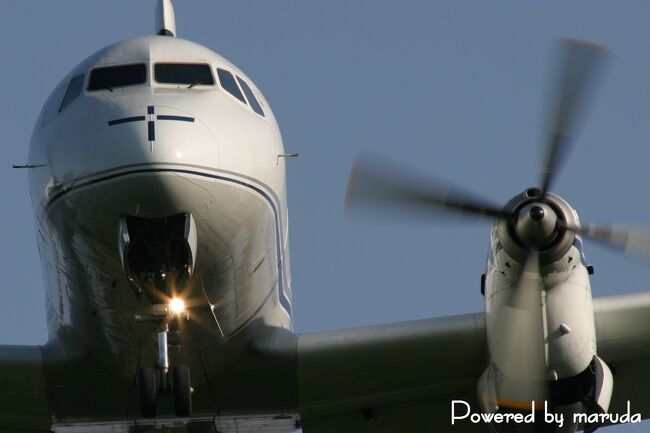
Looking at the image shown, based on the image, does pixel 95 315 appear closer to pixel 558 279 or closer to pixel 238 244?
pixel 238 244

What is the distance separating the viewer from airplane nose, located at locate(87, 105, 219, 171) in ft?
49.9

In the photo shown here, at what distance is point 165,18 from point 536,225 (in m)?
7.68

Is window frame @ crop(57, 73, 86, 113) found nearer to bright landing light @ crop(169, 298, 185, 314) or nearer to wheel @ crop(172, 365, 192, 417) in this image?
bright landing light @ crop(169, 298, 185, 314)

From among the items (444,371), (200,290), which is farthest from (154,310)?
(444,371)

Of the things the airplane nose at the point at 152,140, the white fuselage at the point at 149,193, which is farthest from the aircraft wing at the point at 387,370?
the airplane nose at the point at 152,140

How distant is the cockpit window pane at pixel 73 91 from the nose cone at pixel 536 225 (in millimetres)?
5167

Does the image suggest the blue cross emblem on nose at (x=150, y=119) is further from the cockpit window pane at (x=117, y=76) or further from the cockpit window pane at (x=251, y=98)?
the cockpit window pane at (x=251, y=98)

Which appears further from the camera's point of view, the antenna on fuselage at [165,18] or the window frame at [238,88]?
the antenna on fuselage at [165,18]

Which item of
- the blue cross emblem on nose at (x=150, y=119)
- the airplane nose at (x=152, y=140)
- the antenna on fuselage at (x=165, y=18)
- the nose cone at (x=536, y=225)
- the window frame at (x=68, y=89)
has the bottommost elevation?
the nose cone at (x=536, y=225)

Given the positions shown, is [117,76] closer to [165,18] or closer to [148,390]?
[148,390]

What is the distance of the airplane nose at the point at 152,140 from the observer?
49.9ft

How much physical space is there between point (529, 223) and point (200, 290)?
375cm

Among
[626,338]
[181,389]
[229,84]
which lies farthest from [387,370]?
[229,84]

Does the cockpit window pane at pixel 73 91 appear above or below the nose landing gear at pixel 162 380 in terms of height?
above
